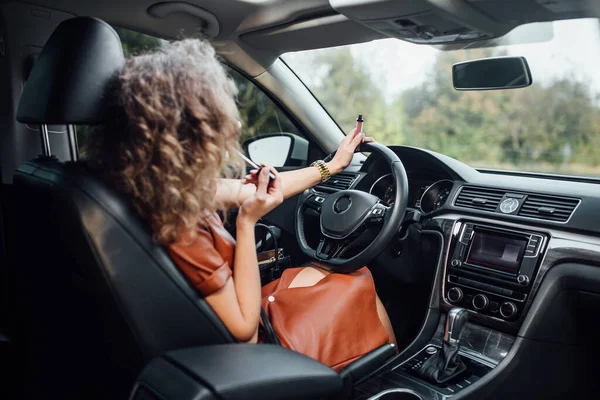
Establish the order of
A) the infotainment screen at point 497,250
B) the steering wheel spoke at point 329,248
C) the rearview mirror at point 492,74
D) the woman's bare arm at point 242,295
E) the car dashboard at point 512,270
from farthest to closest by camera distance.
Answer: the rearview mirror at point 492,74 < the steering wheel spoke at point 329,248 < the infotainment screen at point 497,250 < the car dashboard at point 512,270 < the woman's bare arm at point 242,295

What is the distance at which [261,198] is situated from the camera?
1644mm

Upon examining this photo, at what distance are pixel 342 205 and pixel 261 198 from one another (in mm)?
843

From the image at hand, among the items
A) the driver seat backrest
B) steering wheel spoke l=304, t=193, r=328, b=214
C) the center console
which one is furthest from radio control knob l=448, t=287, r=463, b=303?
the driver seat backrest

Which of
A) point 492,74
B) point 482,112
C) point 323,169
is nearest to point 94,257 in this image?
point 323,169

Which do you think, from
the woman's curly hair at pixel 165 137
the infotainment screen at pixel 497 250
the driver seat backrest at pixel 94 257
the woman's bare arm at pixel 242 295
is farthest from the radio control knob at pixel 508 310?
the woman's curly hair at pixel 165 137

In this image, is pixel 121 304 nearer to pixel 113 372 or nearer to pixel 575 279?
pixel 113 372

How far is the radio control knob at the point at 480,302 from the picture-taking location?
2.28 metres

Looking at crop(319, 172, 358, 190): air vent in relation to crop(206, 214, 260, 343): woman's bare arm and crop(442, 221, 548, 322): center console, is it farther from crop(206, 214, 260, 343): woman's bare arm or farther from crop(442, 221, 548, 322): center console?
crop(206, 214, 260, 343): woman's bare arm

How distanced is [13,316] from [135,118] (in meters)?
1.44

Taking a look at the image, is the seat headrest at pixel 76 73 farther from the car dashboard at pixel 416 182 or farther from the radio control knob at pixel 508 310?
the radio control knob at pixel 508 310

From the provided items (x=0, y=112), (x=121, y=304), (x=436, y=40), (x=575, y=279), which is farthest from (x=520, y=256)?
(x=0, y=112)

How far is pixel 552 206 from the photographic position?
2.24 m

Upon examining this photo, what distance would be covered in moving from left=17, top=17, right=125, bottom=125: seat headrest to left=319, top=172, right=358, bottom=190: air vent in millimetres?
1551

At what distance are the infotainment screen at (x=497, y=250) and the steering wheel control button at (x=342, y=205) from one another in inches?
21.7
